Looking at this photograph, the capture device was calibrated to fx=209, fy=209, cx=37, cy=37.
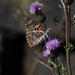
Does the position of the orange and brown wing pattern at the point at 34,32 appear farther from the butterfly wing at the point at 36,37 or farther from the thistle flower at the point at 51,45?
the thistle flower at the point at 51,45

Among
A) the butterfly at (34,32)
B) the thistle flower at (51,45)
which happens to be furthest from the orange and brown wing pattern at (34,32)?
the thistle flower at (51,45)

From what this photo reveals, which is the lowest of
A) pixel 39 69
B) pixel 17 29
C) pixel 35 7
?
pixel 39 69

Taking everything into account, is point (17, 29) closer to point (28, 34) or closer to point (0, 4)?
point (0, 4)

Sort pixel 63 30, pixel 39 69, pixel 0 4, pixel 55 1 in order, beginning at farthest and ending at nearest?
1. pixel 0 4
2. pixel 39 69
3. pixel 55 1
4. pixel 63 30

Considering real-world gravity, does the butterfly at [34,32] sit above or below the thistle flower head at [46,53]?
above

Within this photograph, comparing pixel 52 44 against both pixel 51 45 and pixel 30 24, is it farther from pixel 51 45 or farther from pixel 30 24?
pixel 30 24

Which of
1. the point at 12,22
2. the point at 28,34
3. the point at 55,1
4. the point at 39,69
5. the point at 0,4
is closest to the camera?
the point at 28,34

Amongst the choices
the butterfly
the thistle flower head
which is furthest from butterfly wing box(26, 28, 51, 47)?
the thistle flower head

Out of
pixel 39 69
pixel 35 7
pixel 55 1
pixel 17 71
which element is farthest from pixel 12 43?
pixel 35 7
